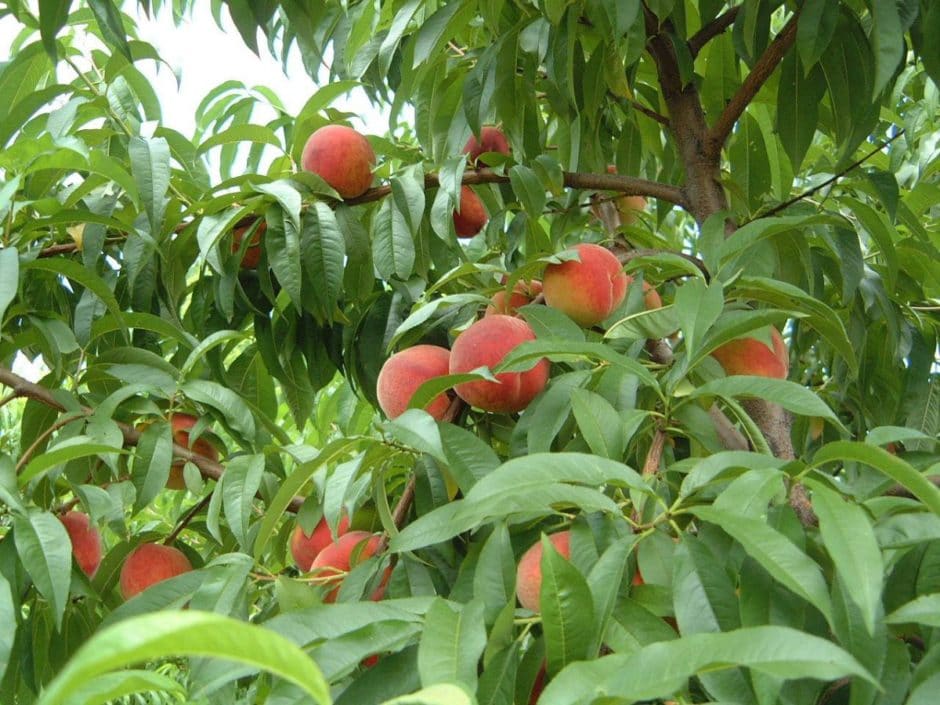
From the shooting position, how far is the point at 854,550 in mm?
508

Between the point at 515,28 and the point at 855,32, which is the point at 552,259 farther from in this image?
the point at 855,32

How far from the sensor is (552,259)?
0.97 m

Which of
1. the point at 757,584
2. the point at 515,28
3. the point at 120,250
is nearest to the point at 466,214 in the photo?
the point at 515,28

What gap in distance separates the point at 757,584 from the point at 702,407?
0.94 feet

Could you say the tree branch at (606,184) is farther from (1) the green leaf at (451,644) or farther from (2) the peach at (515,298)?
(1) the green leaf at (451,644)

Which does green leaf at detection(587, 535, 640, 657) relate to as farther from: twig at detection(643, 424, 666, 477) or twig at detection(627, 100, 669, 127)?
twig at detection(627, 100, 669, 127)

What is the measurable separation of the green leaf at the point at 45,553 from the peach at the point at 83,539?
1.04ft

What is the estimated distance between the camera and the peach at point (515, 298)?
1.02 m

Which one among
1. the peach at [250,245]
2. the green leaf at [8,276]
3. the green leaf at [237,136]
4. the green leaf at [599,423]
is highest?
the green leaf at [237,136]

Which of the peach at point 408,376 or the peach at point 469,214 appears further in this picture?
the peach at point 469,214

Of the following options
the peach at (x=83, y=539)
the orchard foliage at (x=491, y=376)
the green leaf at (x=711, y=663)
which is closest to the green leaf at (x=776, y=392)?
the orchard foliage at (x=491, y=376)

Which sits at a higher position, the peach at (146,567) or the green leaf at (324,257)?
the green leaf at (324,257)

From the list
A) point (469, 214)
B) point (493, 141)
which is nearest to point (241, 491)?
point (469, 214)

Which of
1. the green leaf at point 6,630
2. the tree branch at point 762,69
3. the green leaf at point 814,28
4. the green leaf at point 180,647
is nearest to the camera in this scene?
the green leaf at point 180,647
